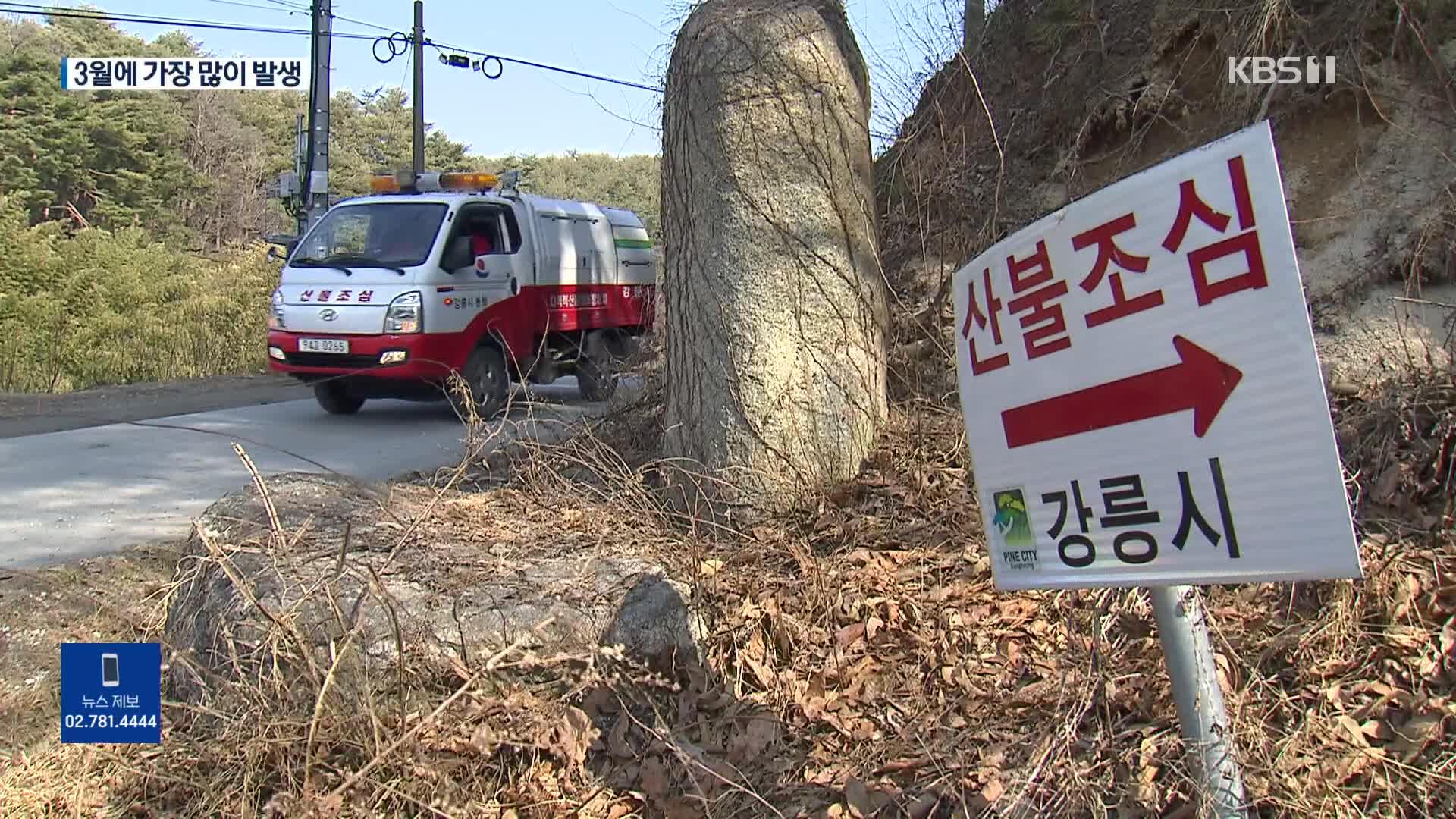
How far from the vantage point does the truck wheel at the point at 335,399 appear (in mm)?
10977

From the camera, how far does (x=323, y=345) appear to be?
998 centimetres

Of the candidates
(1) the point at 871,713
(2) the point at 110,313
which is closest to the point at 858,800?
(1) the point at 871,713

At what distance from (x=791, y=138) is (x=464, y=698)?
102 inches

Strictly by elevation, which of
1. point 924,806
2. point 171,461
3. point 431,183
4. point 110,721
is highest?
point 431,183

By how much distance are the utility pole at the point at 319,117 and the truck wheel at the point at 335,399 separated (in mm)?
6548

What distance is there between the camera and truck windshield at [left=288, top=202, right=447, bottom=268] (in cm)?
1032

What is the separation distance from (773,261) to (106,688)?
2754mm

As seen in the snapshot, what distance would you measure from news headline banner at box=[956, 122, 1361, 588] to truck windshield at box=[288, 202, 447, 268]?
8718 mm

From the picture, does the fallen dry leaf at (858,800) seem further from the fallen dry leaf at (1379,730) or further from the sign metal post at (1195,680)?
the fallen dry leaf at (1379,730)

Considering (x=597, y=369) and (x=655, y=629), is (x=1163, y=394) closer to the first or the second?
(x=655, y=629)

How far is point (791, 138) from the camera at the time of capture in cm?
464

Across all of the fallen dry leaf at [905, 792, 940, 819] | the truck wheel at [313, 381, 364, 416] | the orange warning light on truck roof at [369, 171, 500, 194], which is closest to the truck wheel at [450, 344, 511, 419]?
the truck wheel at [313, 381, 364, 416]

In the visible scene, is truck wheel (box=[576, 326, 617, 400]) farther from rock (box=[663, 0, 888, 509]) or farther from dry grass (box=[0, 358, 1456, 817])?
dry grass (box=[0, 358, 1456, 817])

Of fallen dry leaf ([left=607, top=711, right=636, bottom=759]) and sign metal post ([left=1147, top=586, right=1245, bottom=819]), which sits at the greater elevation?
sign metal post ([left=1147, top=586, right=1245, bottom=819])
